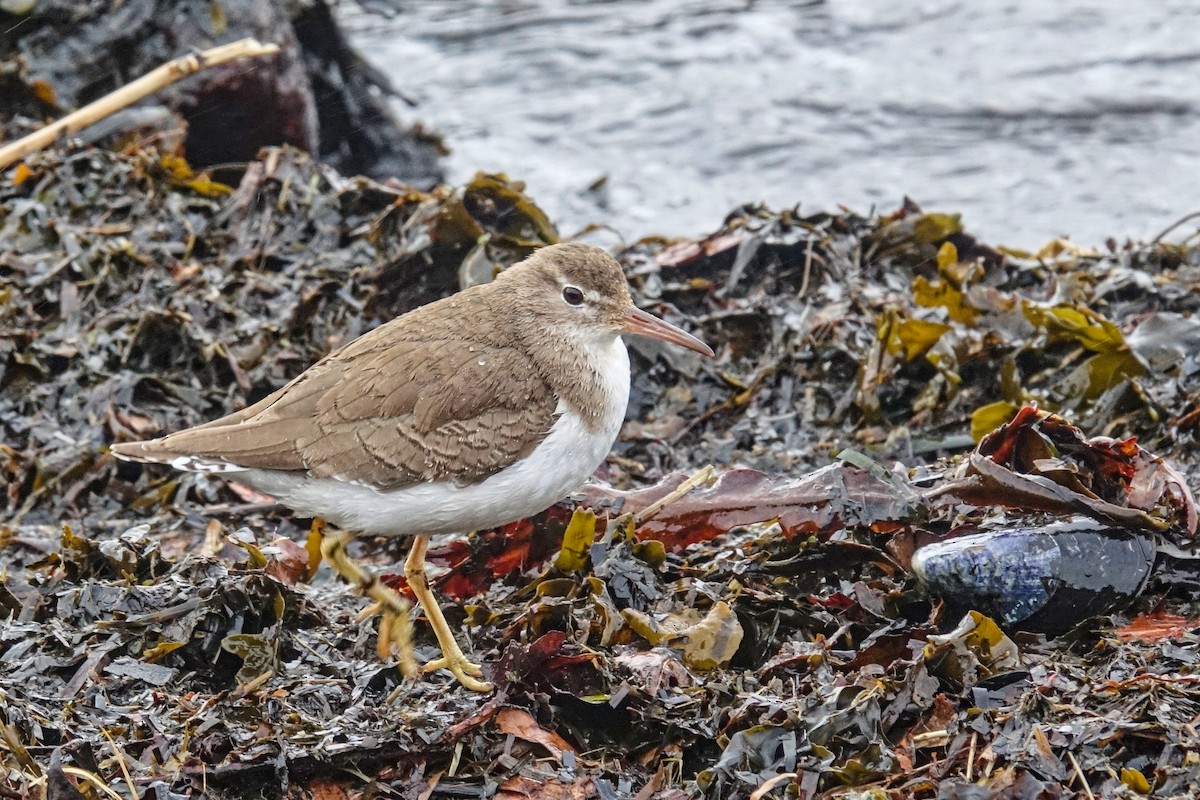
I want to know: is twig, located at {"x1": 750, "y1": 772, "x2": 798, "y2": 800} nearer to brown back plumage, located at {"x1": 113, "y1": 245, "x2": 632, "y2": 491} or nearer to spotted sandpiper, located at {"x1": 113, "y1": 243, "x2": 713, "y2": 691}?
spotted sandpiper, located at {"x1": 113, "y1": 243, "x2": 713, "y2": 691}

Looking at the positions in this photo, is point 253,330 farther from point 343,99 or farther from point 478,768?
point 343,99

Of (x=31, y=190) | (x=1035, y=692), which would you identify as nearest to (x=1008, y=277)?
(x=1035, y=692)

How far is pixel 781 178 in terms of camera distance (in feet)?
34.0

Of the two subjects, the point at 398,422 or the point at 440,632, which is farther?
the point at 398,422

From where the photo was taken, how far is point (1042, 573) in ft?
12.1

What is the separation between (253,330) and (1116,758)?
4244mm

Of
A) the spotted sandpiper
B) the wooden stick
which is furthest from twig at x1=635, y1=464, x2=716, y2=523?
the wooden stick

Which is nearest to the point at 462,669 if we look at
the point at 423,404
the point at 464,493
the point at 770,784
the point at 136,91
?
the point at 464,493

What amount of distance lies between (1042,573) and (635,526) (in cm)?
134

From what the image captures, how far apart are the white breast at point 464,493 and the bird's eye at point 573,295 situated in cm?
49

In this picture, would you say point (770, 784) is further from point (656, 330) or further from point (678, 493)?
point (656, 330)

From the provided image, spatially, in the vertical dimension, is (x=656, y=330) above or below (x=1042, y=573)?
above

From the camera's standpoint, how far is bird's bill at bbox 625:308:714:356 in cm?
475

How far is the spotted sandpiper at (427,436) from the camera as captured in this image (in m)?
4.10
